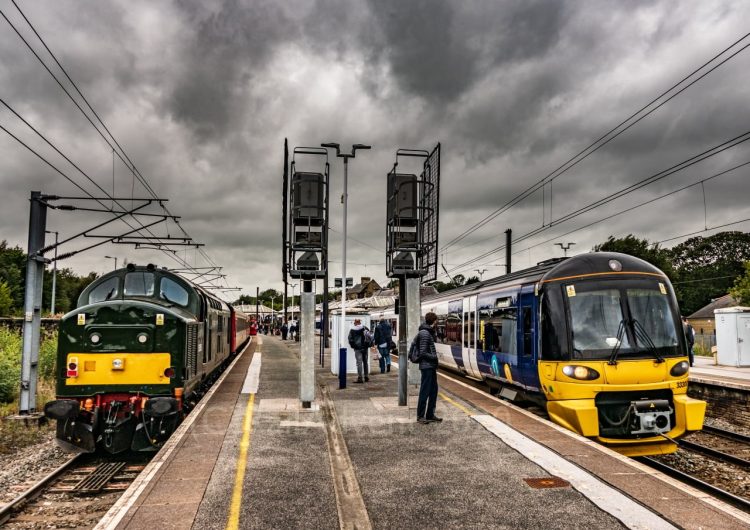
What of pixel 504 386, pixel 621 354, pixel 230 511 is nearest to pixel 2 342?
pixel 504 386

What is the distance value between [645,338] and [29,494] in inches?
359

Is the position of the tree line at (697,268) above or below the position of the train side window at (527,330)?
above

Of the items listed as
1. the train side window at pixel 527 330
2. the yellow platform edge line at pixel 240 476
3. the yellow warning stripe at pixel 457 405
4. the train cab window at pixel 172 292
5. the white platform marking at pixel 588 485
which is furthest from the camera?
the train cab window at pixel 172 292

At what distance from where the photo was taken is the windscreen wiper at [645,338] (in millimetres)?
9117

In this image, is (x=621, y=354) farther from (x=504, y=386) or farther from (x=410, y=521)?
(x=410, y=521)

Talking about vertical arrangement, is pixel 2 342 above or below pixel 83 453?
above

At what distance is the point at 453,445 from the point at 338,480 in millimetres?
2213

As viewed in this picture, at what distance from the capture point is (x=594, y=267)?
9648mm

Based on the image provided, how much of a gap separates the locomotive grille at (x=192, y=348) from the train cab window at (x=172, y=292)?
61 cm

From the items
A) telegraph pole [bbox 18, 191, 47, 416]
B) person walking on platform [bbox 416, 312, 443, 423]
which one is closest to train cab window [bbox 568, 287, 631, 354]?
person walking on platform [bbox 416, 312, 443, 423]

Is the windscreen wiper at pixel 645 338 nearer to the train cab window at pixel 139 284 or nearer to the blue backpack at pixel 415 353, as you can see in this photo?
the blue backpack at pixel 415 353

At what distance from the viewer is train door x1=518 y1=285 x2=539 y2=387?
10.3 m

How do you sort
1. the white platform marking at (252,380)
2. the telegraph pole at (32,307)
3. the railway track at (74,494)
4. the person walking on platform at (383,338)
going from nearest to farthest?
the railway track at (74,494), the telegraph pole at (32,307), the white platform marking at (252,380), the person walking on platform at (383,338)

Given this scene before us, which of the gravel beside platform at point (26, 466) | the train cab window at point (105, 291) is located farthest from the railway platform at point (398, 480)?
the train cab window at point (105, 291)
